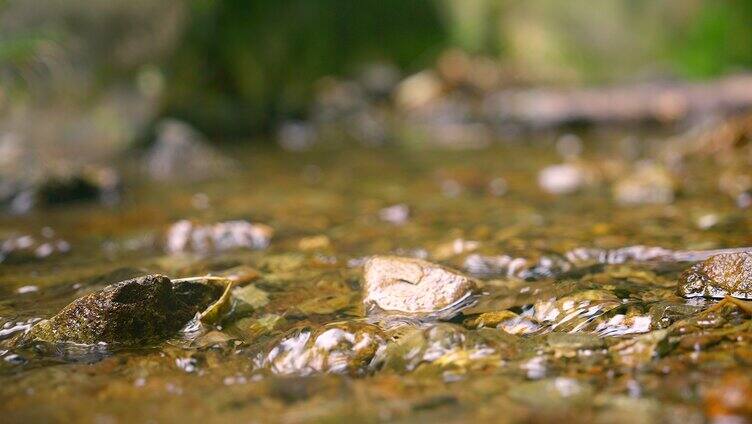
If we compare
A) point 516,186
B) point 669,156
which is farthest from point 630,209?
point 669,156

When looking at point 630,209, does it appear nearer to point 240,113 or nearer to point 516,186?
point 516,186

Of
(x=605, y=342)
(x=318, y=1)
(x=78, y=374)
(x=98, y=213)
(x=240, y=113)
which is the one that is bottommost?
(x=605, y=342)

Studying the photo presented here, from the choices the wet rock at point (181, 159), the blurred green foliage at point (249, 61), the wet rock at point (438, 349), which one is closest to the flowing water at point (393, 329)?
the wet rock at point (438, 349)

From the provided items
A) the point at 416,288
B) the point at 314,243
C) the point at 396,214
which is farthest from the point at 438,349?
the point at 396,214

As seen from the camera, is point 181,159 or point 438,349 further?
point 181,159

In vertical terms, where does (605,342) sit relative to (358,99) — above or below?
below

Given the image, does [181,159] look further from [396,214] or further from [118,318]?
[118,318]

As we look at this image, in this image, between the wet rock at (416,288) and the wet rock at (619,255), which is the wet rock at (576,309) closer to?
the wet rock at (416,288)
